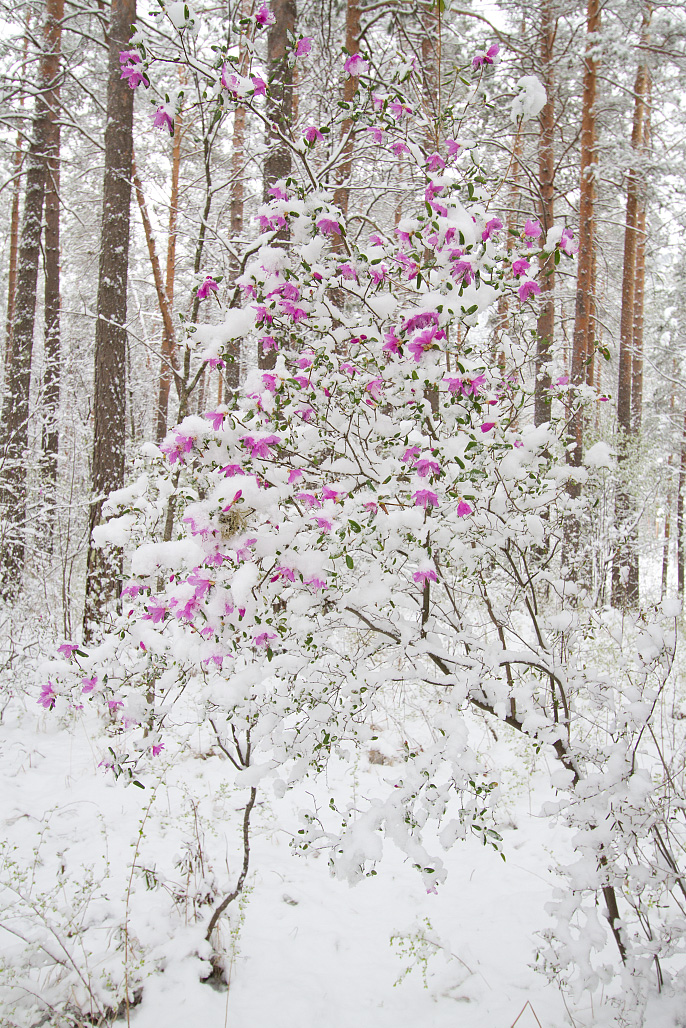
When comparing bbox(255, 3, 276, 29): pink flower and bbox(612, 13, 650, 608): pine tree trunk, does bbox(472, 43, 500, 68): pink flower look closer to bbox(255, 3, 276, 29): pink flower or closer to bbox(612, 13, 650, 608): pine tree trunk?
bbox(255, 3, 276, 29): pink flower

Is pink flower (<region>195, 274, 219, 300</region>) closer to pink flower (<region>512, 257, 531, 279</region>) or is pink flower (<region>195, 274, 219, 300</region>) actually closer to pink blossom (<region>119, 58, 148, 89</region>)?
pink blossom (<region>119, 58, 148, 89</region>)

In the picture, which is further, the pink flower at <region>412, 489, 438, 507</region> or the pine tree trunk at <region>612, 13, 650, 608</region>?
the pine tree trunk at <region>612, 13, 650, 608</region>

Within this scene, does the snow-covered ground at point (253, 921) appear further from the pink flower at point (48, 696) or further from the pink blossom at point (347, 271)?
the pink blossom at point (347, 271)

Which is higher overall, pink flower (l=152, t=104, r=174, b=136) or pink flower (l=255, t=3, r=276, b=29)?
pink flower (l=255, t=3, r=276, b=29)

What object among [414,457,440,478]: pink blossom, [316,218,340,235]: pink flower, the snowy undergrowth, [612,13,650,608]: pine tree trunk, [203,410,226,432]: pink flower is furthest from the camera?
[612,13,650,608]: pine tree trunk

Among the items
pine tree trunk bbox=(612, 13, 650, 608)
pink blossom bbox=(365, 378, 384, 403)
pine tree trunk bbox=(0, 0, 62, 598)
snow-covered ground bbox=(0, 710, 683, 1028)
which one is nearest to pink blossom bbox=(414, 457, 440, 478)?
pink blossom bbox=(365, 378, 384, 403)

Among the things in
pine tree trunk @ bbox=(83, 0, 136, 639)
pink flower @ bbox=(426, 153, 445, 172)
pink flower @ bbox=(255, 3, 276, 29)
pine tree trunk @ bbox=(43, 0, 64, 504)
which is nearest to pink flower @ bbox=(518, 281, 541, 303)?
pink flower @ bbox=(426, 153, 445, 172)

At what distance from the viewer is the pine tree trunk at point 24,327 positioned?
5844mm

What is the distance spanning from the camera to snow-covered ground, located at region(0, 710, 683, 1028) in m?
2.16

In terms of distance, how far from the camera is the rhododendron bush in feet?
5.58

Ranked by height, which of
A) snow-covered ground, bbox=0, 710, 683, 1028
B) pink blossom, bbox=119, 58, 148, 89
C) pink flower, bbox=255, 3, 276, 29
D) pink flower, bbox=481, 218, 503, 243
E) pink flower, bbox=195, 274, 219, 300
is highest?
pink flower, bbox=255, 3, 276, 29

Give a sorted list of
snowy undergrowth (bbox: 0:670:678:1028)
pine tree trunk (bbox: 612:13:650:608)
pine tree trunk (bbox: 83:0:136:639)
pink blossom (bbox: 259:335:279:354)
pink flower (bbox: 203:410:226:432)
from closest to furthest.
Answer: pink flower (bbox: 203:410:226:432)
pink blossom (bbox: 259:335:279:354)
snowy undergrowth (bbox: 0:670:678:1028)
pine tree trunk (bbox: 83:0:136:639)
pine tree trunk (bbox: 612:13:650:608)

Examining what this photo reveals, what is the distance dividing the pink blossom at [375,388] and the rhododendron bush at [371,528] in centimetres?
3

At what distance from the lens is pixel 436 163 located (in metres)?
1.94
